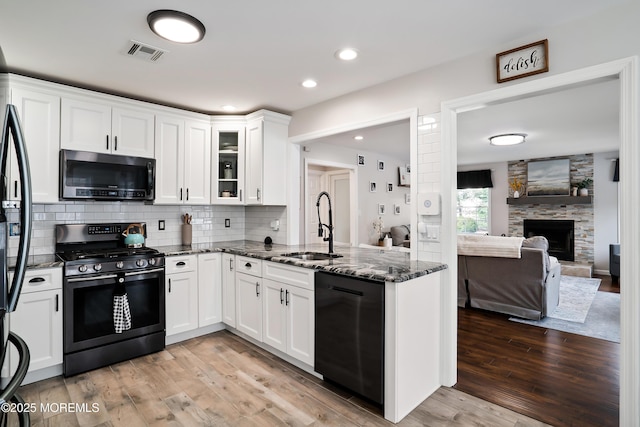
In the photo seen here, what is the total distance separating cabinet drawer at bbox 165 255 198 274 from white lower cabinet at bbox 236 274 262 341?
0.46 m

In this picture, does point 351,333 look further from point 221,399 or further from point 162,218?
point 162,218

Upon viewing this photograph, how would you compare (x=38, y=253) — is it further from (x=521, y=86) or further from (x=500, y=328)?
(x=500, y=328)

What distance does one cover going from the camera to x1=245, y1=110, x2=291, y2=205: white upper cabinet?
12.6 feet

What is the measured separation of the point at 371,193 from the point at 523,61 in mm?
4434

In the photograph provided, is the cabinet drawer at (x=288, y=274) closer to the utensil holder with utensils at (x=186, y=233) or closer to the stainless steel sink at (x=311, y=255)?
the stainless steel sink at (x=311, y=255)

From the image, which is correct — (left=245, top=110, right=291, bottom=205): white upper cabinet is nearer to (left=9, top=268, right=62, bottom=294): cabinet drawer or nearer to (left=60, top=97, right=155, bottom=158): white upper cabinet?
(left=60, top=97, right=155, bottom=158): white upper cabinet

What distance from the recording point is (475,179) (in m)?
8.83

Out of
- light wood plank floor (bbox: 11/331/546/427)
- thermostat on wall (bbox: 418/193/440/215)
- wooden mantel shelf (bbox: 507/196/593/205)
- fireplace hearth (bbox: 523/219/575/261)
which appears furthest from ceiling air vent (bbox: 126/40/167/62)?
fireplace hearth (bbox: 523/219/575/261)

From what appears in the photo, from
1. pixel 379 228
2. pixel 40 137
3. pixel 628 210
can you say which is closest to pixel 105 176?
pixel 40 137

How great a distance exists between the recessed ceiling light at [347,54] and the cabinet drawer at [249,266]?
1.86 m

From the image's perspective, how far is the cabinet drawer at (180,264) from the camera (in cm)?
331

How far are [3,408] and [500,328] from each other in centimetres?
417

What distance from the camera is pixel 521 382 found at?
2680mm

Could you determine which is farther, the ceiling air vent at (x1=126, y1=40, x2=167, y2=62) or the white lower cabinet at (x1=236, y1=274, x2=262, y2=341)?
the white lower cabinet at (x1=236, y1=274, x2=262, y2=341)
